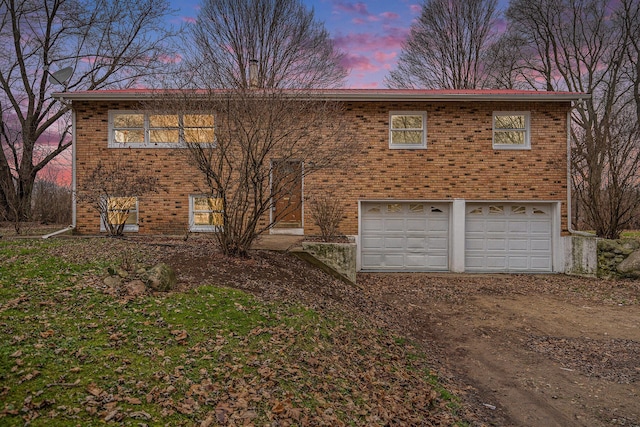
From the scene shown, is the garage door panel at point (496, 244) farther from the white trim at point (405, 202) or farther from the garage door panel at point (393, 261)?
the garage door panel at point (393, 261)

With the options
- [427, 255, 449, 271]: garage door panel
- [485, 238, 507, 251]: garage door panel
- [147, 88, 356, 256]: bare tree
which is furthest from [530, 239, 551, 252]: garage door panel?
[147, 88, 356, 256]: bare tree

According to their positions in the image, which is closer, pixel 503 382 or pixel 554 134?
pixel 503 382

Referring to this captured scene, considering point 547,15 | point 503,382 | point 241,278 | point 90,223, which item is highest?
point 547,15

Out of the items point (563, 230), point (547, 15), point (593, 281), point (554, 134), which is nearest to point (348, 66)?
point (547, 15)

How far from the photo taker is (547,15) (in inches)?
869

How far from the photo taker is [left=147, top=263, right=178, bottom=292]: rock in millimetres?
5477

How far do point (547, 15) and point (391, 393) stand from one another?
24.7 metres

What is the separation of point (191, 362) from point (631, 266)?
496 inches

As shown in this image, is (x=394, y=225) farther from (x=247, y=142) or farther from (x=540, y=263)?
(x=247, y=142)

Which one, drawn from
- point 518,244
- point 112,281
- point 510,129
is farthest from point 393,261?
point 112,281

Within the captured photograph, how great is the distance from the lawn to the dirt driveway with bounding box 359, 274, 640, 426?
0.77 m

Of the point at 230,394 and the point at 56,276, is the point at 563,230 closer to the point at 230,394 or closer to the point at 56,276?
the point at 230,394

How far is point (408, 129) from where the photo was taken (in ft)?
41.6

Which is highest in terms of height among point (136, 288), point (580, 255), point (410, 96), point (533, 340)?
point (410, 96)
